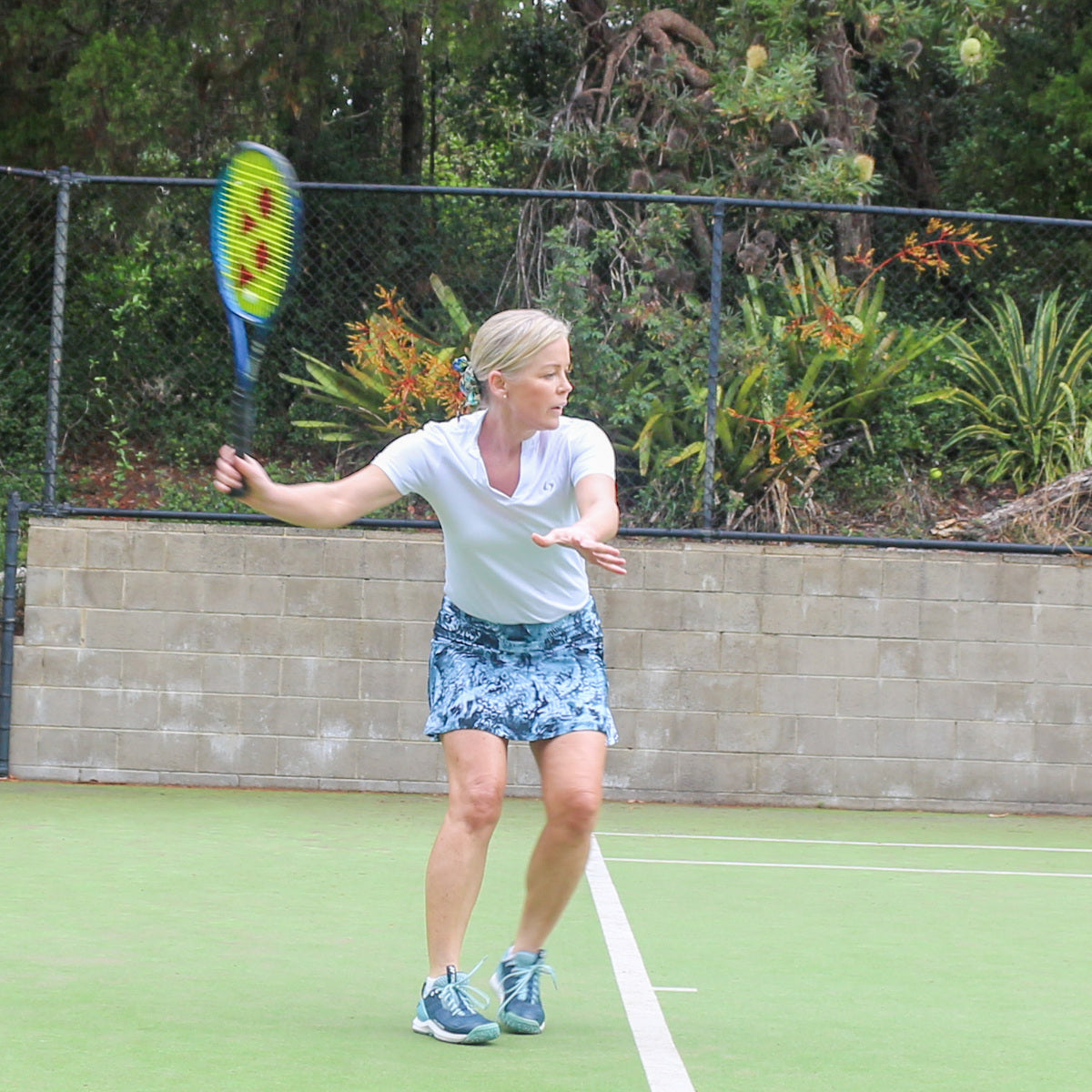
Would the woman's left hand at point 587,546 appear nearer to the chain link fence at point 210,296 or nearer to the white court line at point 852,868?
the white court line at point 852,868

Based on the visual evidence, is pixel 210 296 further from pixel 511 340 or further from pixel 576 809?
pixel 576 809

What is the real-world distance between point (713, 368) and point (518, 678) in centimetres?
525

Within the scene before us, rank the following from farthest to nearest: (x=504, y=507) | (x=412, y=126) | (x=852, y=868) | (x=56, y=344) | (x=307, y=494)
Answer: (x=412, y=126)
(x=56, y=344)
(x=852, y=868)
(x=504, y=507)
(x=307, y=494)

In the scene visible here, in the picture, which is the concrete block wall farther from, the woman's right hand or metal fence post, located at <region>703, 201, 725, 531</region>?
the woman's right hand

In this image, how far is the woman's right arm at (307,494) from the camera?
370cm

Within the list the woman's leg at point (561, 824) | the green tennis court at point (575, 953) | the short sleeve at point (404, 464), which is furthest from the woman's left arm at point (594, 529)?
the green tennis court at point (575, 953)

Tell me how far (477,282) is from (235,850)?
4371mm

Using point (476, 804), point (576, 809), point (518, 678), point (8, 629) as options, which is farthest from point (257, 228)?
point (8, 629)

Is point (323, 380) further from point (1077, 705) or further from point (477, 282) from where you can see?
point (1077, 705)

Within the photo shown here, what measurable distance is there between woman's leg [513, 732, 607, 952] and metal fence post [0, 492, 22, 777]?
17.9 feet

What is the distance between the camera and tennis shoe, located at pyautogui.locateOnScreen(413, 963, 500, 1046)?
159 inches

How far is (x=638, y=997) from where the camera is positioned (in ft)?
15.4

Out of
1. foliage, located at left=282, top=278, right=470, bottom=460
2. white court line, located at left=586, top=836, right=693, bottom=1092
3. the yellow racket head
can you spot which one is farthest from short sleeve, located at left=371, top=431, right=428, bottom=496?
foliage, located at left=282, top=278, right=470, bottom=460

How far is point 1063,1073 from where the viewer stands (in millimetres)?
3998
